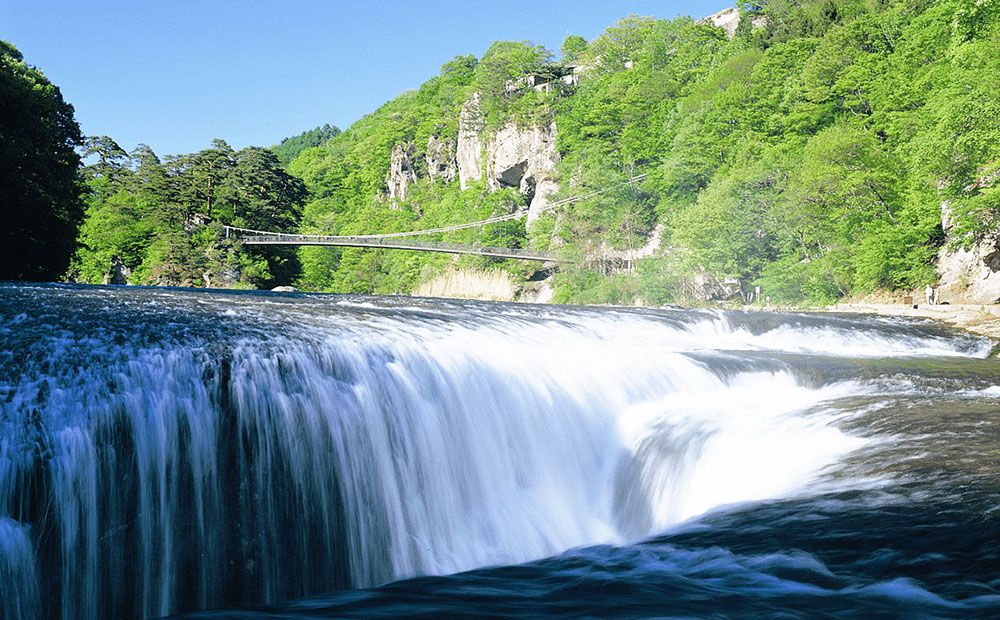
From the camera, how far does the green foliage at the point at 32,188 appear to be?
19.0m

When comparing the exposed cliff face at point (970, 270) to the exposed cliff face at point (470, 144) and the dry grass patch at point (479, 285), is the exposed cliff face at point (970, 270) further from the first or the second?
the exposed cliff face at point (470, 144)

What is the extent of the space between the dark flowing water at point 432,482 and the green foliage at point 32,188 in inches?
593

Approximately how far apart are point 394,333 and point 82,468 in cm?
353

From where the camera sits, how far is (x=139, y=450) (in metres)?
4.07

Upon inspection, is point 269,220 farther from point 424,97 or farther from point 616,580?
point 424,97

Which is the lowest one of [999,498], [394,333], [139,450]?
[999,498]

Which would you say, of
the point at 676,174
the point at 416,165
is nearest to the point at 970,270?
the point at 676,174

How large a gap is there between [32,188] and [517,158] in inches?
1867

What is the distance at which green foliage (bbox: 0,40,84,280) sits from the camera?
746 inches

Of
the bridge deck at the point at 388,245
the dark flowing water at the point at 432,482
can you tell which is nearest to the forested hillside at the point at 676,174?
the bridge deck at the point at 388,245

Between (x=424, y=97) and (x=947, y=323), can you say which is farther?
(x=424, y=97)

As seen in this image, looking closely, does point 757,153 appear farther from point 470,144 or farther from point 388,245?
point 470,144

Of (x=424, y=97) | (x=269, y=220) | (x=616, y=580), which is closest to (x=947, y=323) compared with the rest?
(x=616, y=580)

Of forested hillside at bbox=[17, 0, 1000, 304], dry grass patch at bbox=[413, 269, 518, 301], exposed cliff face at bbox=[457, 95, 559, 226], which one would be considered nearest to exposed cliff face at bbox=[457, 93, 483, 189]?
exposed cliff face at bbox=[457, 95, 559, 226]
